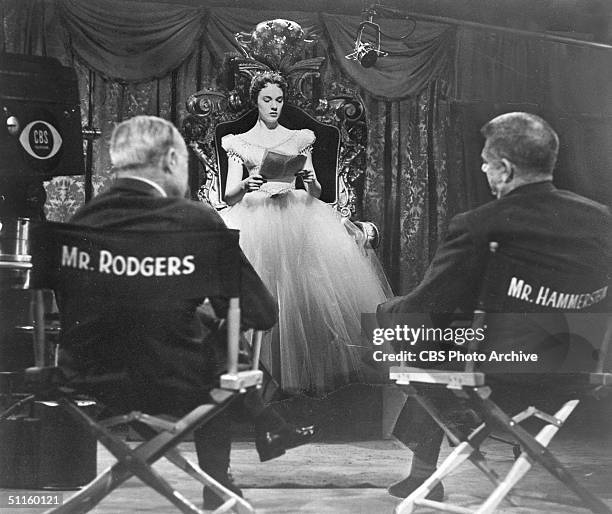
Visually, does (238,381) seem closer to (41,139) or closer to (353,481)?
(353,481)

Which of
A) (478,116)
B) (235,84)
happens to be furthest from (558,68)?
(235,84)

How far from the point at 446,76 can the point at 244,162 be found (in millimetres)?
725

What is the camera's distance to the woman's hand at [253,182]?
2531 millimetres

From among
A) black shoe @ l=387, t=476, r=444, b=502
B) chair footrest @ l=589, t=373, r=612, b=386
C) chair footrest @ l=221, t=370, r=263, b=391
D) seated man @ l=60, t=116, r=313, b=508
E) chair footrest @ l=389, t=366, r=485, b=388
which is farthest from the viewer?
black shoe @ l=387, t=476, r=444, b=502

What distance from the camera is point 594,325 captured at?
2.39 m

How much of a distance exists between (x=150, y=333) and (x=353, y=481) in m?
0.84

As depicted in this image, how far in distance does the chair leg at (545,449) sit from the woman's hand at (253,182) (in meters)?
0.96

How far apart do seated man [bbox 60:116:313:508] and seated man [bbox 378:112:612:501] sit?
1.91 ft

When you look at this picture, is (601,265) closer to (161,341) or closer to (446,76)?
(446,76)

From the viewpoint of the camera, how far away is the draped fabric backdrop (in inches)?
94.1

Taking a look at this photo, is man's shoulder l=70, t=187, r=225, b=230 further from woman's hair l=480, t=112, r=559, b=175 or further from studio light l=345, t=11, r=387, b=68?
woman's hair l=480, t=112, r=559, b=175

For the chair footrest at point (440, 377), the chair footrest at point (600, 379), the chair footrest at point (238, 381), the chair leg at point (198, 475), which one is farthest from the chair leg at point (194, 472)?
the chair footrest at point (600, 379)

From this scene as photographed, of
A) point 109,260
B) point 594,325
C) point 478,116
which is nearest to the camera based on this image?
point 109,260

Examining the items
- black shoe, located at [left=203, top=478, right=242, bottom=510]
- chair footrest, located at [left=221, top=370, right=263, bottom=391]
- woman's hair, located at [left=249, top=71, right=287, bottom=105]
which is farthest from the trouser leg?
woman's hair, located at [left=249, top=71, right=287, bottom=105]
